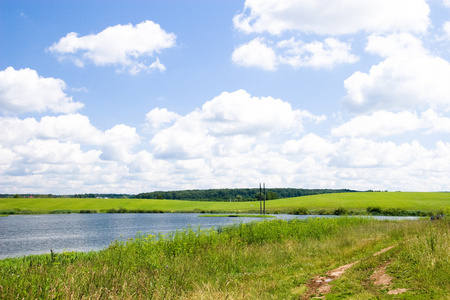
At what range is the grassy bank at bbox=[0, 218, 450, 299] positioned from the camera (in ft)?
27.2

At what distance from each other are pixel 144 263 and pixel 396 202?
277 feet

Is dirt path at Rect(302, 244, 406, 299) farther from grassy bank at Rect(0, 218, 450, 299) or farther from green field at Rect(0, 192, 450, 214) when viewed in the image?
green field at Rect(0, 192, 450, 214)

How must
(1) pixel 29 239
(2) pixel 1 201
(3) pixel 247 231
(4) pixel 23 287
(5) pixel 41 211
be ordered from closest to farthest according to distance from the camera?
(4) pixel 23 287
(3) pixel 247 231
(1) pixel 29 239
(5) pixel 41 211
(2) pixel 1 201

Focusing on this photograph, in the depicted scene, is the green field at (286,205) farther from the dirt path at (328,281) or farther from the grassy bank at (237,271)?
the dirt path at (328,281)

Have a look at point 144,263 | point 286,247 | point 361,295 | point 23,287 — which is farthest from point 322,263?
point 23,287

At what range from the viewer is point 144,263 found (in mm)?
12836

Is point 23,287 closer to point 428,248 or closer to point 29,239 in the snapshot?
point 428,248

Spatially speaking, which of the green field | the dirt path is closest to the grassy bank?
the dirt path

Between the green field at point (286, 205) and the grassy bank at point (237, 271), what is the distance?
213ft

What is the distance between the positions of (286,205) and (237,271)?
285ft

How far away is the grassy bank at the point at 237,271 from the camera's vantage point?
8297 mm

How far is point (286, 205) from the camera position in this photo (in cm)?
9850

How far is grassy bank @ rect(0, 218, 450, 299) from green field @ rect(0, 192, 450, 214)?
213 ft

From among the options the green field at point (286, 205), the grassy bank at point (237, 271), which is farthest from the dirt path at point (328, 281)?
the green field at point (286, 205)
